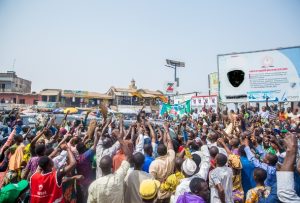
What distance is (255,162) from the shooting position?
466 centimetres

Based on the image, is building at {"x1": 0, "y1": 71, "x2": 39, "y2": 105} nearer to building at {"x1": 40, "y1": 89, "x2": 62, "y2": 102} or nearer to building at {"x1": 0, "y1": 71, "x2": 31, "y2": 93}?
building at {"x1": 0, "y1": 71, "x2": 31, "y2": 93}

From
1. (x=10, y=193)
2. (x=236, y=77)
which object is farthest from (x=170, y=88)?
(x=10, y=193)

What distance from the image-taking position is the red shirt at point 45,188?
361 centimetres

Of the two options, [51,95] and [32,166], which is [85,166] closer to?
[32,166]

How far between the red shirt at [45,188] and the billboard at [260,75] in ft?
51.0

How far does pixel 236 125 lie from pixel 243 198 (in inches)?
198

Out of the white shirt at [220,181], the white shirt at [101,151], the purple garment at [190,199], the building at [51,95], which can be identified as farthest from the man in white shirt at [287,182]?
the building at [51,95]

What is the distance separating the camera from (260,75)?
56.3 ft

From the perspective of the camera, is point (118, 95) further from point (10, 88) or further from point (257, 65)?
point (257, 65)

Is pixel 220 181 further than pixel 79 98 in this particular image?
No

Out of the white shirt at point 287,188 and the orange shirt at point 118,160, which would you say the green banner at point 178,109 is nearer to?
the orange shirt at point 118,160

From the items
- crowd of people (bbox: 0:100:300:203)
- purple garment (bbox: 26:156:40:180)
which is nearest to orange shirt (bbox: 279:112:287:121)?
crowd of people (bbox: 0:100:300:203)

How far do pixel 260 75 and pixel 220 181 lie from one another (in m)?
14.9

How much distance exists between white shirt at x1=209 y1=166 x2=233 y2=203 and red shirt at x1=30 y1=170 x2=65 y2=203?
207 cm
